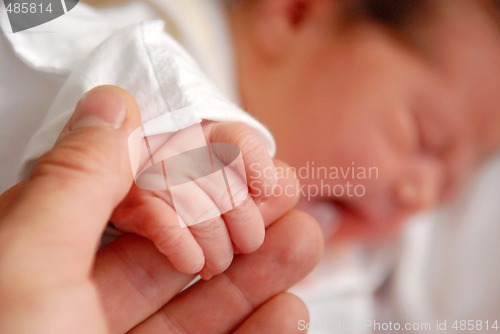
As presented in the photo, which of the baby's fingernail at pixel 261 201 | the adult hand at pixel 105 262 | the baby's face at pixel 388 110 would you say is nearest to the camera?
the adult hand at pixel 105 262

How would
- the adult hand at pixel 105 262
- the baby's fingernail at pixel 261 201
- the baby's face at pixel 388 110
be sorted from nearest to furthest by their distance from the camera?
the adult hand at pixel 105 262, the baby's fingernail at pixel 261 201, the baby's face at pixel 388 110

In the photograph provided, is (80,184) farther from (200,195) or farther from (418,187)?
(418,187)

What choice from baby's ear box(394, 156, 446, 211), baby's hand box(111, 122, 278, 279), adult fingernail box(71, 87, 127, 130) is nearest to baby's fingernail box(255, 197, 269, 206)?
baby's hand box(111, 122, 278, 279)

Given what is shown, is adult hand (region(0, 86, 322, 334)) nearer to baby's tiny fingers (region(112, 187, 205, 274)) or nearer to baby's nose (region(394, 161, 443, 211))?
baby's tiny fingers (region(112, 187, 205, 274))

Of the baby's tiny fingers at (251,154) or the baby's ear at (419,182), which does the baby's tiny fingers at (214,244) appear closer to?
the baby's tiny fingers at (251,154)

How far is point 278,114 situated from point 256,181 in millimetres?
238

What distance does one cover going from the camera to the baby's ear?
580mm

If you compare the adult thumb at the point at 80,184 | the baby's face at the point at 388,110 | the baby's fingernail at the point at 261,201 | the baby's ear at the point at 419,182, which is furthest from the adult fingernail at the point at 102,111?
the baby's ear at the point at 419,182

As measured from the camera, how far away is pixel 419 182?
591 millimetres

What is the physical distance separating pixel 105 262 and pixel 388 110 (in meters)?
0.35

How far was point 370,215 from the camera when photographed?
1.97 feet

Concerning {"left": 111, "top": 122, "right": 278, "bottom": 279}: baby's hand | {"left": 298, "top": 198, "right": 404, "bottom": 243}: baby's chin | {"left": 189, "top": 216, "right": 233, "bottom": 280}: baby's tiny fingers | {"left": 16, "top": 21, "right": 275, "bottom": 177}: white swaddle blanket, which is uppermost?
{"left": 16, "top": 21, "right": 275, "bottom": 177}: white swaddle blanket

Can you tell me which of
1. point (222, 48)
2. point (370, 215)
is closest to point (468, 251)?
point (370, 215)

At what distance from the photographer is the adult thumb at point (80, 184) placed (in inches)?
11.1
